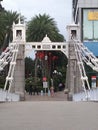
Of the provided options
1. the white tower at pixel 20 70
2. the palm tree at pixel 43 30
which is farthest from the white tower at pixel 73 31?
the palm tree at pixel 43 30

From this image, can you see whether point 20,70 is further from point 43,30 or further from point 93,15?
point 43,30

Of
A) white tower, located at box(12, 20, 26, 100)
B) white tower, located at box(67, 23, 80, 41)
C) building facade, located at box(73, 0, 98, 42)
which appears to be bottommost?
white tower, located at box(12, 20, 26, 100)

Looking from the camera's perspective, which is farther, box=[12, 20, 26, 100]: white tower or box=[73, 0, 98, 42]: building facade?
box=[73, 0, 98, 42]: building facade

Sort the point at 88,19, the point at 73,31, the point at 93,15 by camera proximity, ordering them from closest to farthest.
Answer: the point at 73,31 → the point at 93,15 → the point at 88,19

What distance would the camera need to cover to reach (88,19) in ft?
272

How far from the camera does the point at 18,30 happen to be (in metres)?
64.3

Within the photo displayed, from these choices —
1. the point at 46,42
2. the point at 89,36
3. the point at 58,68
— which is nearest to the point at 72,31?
the point at 46,42

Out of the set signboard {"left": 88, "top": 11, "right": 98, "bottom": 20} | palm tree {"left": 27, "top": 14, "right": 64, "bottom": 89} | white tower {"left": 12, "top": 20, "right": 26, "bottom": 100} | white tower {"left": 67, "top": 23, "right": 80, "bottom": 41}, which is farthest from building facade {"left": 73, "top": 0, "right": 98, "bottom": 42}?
white tower {"left": 12, "top": 20, "right": 26, "bottom": 100}

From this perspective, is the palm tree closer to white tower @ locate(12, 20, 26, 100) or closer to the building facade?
the building facade

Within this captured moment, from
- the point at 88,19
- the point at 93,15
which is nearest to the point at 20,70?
the point at 88,19

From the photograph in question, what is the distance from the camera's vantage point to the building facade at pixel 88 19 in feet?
270

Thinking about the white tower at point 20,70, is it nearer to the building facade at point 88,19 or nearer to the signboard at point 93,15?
the building facade at point 88,19

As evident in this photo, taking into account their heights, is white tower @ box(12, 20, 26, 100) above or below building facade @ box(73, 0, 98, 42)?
below

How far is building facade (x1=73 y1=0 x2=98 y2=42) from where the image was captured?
82.2 m
